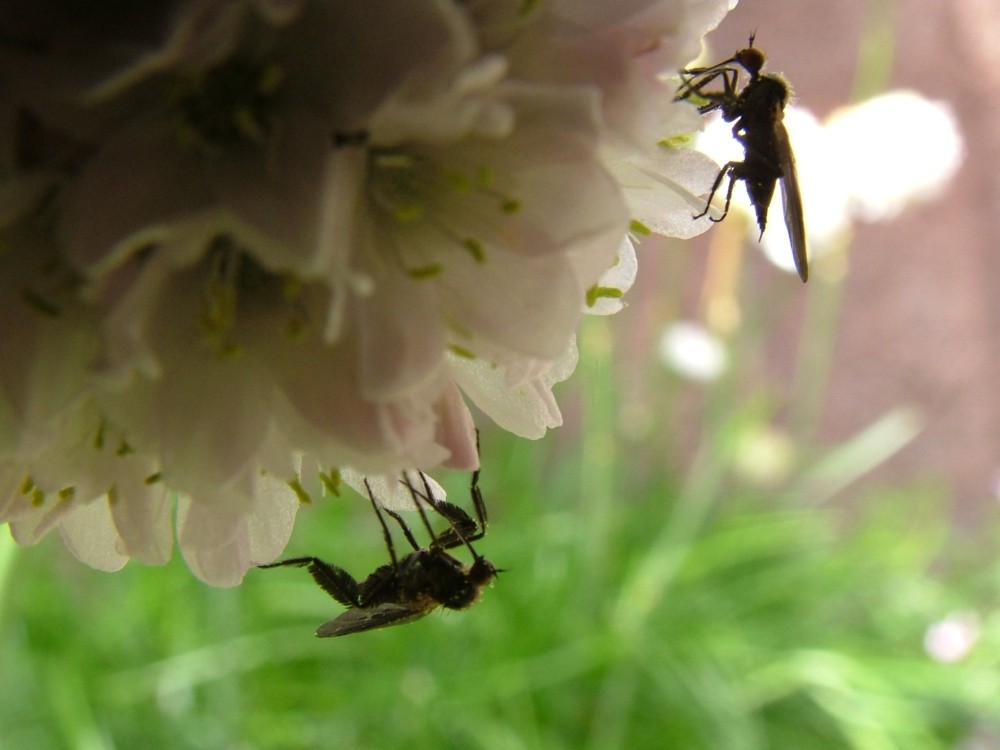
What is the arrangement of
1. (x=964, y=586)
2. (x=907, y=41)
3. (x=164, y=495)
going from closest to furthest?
(x=164, y=495), (x=964, y=586), (x=907, y=41)

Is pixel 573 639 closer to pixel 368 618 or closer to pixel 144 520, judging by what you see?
pixel 368 618

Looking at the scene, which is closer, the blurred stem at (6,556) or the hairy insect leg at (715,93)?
the hairy insect leg at (715,93)

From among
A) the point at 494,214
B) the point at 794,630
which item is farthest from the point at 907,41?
the point at 494,214

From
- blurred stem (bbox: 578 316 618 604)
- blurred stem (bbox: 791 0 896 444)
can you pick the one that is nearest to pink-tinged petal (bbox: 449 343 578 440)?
blurred stem (bbox: 578 316 618 604)

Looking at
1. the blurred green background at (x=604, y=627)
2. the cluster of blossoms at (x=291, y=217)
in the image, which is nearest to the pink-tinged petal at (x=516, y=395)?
the cluster of blossoms at (x=291, y=217)

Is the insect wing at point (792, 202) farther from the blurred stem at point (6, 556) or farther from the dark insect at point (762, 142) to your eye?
the blurred stem at point (6, 556)

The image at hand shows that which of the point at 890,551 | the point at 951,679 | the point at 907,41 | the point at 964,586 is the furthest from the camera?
the point at 907,41

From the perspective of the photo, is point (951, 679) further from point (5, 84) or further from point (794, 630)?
point (5, 84)

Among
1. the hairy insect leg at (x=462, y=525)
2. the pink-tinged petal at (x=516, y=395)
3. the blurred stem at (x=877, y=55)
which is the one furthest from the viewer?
the blurred stem at (x=877, y=55)
